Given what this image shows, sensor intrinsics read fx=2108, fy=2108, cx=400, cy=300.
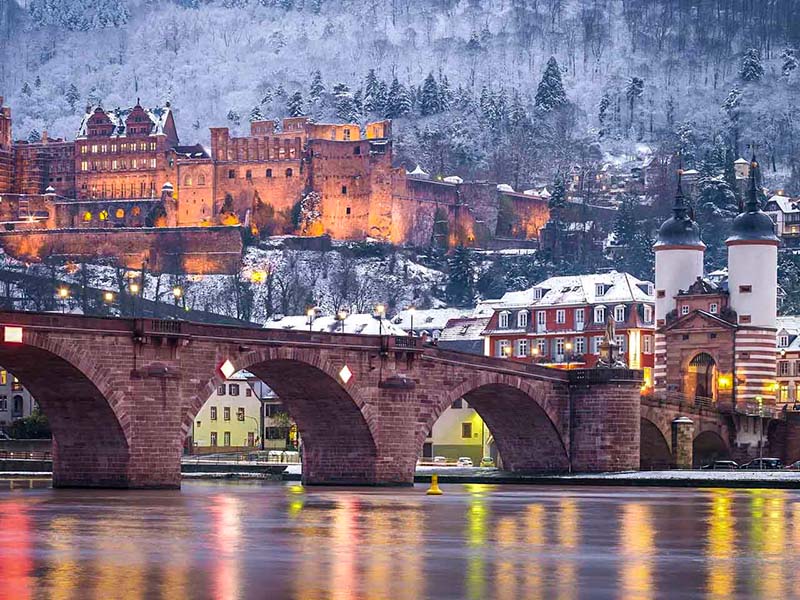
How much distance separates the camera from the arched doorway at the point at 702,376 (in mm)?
138025

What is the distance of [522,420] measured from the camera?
361ft

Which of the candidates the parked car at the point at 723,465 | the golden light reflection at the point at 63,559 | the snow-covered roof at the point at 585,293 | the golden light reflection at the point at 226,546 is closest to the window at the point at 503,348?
the snow-covered roof at the point at 585,293

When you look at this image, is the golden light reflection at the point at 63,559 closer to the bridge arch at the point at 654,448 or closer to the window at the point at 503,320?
the bridge arch at the point at 654,448

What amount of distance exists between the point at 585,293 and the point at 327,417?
232 ft

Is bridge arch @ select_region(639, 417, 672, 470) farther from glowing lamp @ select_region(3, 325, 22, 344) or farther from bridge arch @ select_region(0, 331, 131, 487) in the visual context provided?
glowing lamp @ select_region(3, 325, 22, 344)

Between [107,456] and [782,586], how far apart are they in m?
46.7

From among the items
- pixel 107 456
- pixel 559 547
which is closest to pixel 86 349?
pixel 107 456

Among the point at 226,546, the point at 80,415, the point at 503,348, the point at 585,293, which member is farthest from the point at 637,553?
the point at 503,348

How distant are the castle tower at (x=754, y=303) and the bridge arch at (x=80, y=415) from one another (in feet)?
202

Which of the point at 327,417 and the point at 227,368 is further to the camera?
the point at 327,417

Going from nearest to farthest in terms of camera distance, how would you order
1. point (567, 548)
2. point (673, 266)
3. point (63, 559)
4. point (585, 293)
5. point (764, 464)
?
point (63, 559) < point (567, 548) < point (764, 464) < point (673, 266) < point (585, 293)

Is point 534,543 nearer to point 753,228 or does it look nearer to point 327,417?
point 327,417

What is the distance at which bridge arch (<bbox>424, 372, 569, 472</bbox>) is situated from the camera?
105625 millimetres

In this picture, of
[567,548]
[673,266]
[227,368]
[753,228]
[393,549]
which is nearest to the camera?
[393,549]
